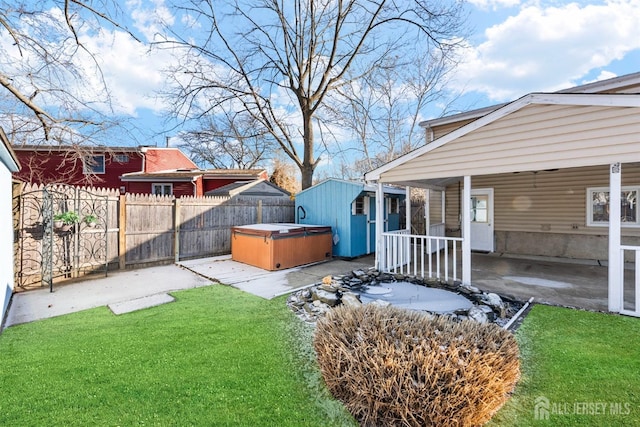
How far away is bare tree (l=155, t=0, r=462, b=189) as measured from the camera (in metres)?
12.1

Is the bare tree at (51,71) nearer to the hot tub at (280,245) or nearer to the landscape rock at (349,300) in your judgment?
the hot tub at (280,245)

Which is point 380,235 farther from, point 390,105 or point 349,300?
point 390,105

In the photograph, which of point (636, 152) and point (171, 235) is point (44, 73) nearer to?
point (171, 235)

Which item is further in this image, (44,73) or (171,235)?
(171,235)

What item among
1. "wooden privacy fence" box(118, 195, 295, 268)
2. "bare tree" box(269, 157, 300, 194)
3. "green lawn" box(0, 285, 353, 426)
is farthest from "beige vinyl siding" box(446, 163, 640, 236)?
"bare tree" box(269, 157, 300, 194)

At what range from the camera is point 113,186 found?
17438 mm

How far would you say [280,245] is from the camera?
7.06m

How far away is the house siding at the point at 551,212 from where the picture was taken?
7391 millimetres

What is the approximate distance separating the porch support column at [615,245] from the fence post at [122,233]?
919 cm

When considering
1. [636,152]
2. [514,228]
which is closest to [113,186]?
[514,228]

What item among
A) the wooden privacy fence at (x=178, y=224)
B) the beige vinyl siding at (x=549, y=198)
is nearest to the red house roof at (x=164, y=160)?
the wooden privacy fence at (x=178, y=224)

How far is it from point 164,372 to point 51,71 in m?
8.77

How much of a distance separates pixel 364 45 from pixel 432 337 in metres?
14.0

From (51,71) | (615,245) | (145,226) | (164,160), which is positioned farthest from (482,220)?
(164,160)
